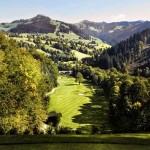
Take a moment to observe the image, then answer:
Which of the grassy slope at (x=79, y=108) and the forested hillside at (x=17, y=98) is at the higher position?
the forested hillside at (x=17, y=98)

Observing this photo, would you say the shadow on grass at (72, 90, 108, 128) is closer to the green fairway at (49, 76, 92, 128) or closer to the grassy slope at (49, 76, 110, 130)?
the grassy slope at (49, 76, 110, 130)

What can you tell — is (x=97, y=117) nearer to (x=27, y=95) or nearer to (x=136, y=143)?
(x=27, y=95)

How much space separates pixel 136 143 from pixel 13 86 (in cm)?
5052

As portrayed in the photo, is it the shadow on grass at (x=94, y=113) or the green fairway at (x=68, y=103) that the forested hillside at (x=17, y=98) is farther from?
the green fairway at (x=68, y=103)

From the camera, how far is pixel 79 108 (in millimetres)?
151625

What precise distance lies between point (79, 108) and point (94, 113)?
15.5 metres

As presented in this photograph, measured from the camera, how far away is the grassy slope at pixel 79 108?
122 metres

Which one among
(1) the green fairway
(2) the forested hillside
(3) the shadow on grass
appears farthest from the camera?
(1) the green fairway

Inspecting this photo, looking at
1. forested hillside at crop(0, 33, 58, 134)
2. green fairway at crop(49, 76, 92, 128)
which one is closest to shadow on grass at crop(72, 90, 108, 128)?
green fairway at crop(49, 76, 92, 128)

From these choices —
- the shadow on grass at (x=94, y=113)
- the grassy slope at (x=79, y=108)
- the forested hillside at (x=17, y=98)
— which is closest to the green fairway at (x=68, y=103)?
the grassy slope at (x=79, y=108)

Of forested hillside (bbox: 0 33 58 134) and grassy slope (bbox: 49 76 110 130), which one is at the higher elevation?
forested hillside (bbox: 0 33 58 134)

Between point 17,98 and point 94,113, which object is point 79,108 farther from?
point 17,98

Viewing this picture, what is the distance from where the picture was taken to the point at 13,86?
79375 millimetres

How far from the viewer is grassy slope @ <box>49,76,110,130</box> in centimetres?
12212
